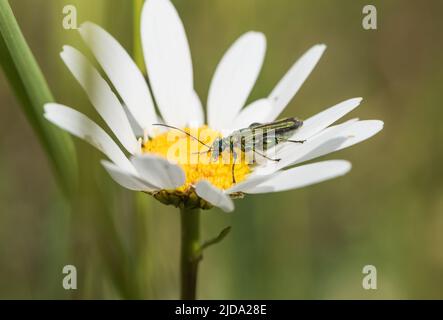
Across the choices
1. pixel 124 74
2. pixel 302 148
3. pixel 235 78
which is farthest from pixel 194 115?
pixel 302 148

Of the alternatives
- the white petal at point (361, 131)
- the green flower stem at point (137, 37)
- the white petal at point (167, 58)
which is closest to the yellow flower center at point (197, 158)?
the white petal at point (167, 58)

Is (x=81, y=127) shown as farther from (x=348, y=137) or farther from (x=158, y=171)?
(x=348, y=137)

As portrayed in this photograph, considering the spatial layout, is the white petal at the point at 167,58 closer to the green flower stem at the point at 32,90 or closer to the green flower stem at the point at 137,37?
the green flower stem at the point at 137,37

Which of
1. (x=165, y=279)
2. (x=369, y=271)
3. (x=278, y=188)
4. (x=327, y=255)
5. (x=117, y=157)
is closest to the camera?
(x=278, y=188)

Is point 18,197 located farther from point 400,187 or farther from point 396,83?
point 396,83
